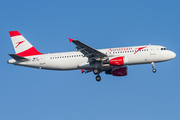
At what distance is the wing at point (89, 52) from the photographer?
45.0 m

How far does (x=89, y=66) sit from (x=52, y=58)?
6.94 m

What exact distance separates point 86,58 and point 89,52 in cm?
244

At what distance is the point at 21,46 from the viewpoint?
5284 cm

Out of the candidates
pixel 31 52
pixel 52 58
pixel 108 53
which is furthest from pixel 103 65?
pixel 31 52

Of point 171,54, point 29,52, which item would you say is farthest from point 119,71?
point 29,52

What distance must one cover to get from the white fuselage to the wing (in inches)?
55.6

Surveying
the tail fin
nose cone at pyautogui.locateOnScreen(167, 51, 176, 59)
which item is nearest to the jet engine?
nose cone at pyautogui.locateOnScreen(167, 51, 176, 59)

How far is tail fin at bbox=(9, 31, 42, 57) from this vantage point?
52.0 m

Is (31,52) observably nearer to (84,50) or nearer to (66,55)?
(66,55)

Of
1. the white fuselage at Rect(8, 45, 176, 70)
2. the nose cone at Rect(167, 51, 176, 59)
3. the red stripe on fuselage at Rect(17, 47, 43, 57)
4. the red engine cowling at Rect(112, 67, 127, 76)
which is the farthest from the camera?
the red engine cowling at Rect(112, 67, 127, 76)

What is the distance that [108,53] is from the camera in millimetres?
49094

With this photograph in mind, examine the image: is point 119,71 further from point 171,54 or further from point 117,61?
point 171,54

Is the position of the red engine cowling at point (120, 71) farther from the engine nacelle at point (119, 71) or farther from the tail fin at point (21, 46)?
the tail fin at point (21, 46)

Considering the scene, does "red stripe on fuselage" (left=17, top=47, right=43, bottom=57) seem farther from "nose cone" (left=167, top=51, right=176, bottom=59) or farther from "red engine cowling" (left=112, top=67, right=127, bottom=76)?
"nose cone" (left=167, top=51, right=176, bottom=59)
